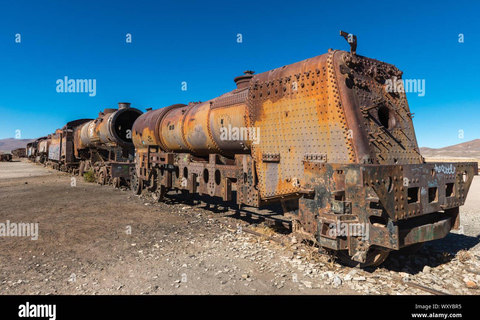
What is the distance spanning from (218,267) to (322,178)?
2352mm

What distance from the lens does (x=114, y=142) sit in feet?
47.9

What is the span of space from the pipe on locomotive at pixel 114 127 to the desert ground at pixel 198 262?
7.07 meters

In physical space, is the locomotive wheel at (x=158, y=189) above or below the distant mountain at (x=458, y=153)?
below

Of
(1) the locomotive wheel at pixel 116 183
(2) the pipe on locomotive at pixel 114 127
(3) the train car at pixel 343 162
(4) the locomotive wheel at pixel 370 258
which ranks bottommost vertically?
(4) the locomotive wheel at pixel 370 258

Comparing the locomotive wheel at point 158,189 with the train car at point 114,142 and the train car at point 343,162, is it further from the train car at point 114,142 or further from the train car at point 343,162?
the train car at point 343,162

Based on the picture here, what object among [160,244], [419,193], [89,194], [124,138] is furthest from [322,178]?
[124,138]

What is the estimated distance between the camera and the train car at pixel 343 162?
155 inches

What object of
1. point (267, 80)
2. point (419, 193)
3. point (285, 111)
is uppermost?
point (267, 80)

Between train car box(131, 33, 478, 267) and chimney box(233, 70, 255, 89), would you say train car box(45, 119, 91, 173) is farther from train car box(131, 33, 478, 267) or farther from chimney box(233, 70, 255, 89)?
train car box(131, 33, 478, 267)

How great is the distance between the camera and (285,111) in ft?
17.5

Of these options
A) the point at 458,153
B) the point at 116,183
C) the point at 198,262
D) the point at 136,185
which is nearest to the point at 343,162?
the point at 198,262

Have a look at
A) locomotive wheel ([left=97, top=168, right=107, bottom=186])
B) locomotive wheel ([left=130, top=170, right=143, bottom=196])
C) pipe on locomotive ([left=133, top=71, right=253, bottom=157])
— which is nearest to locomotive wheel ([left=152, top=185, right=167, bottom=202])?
pipe on locomotive ([left=133, top=71, right=253, bottom=157])

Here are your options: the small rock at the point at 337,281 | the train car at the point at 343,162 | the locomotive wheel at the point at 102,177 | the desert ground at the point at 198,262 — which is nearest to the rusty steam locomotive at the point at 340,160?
the train car at the point at 343,162
